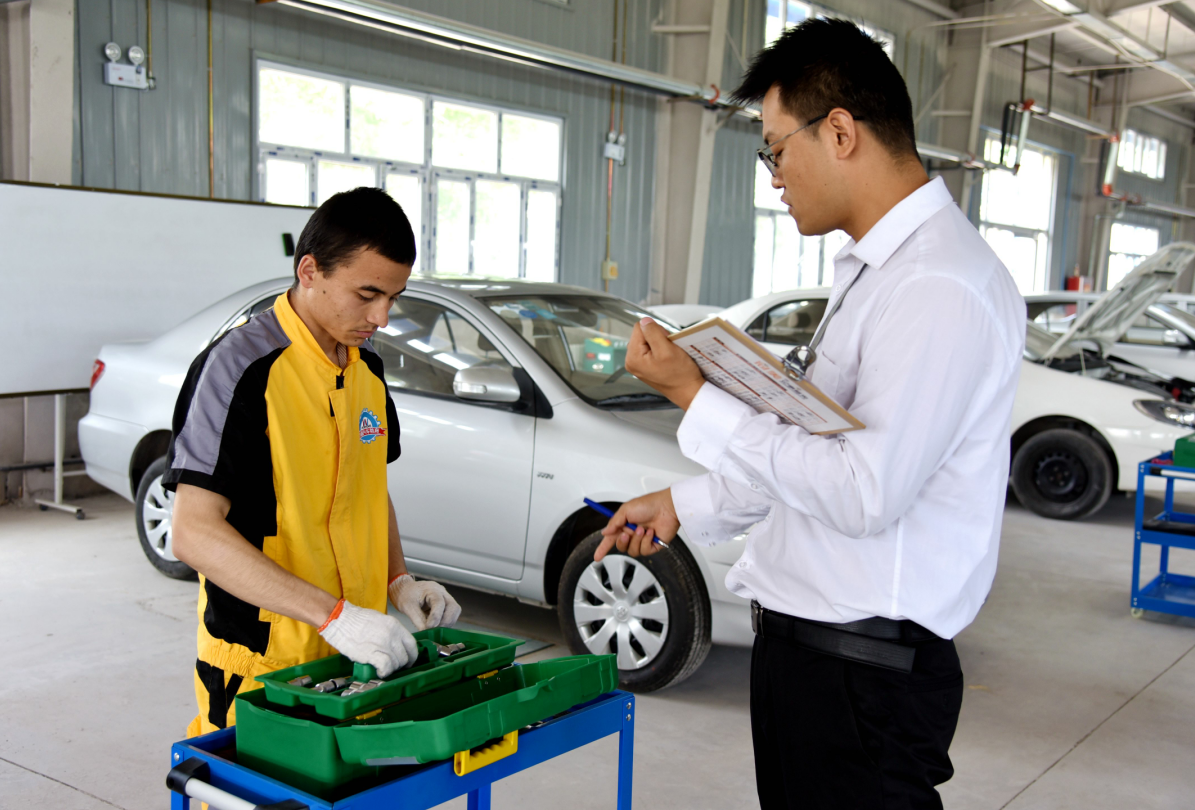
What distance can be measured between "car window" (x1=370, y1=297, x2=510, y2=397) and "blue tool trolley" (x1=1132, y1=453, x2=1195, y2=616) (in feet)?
10.3

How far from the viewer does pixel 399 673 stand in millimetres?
1542

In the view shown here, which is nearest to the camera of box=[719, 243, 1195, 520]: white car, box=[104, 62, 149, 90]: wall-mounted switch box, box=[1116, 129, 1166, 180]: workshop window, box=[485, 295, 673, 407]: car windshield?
box=[485, 295, 673, 407]: car windshield

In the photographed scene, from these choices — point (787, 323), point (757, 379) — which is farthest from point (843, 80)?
Result: point (787, 323)

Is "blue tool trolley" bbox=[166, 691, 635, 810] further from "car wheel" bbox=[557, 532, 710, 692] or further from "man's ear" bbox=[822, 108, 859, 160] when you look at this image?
"car wheel" bbox=[557, 532, 710, 692]

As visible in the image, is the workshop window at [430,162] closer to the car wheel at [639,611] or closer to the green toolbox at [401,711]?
the car wheel at [639,611]

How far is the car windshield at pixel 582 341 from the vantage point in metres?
4.01

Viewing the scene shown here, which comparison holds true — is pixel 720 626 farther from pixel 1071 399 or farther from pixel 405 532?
pixel 1071 399

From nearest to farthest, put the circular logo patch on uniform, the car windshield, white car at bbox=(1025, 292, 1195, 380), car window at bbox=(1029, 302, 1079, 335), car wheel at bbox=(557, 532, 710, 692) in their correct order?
the circular logo patch on uniform
car wheel at bbox=(557, 532, 710, 692)
the car windshield
white car at bbox=(1025, 292, 1195, 380)
car window at bbox=(1029, 302, 1079, 335)

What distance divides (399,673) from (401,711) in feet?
0.41

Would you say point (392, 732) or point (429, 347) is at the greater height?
point (429, 347)

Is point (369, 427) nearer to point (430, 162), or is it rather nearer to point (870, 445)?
point (870, 445)

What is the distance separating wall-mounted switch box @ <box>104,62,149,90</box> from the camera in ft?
23.3

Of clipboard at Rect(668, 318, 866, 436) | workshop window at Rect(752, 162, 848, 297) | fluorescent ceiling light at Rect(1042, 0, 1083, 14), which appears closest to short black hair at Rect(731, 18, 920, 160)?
clipboard at Rect(668, 318, 866, 436)

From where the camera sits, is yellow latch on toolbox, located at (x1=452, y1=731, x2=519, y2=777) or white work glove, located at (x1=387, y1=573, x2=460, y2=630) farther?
white work glove, located at (x1=387, y1=573, x2=460, y2=630)
